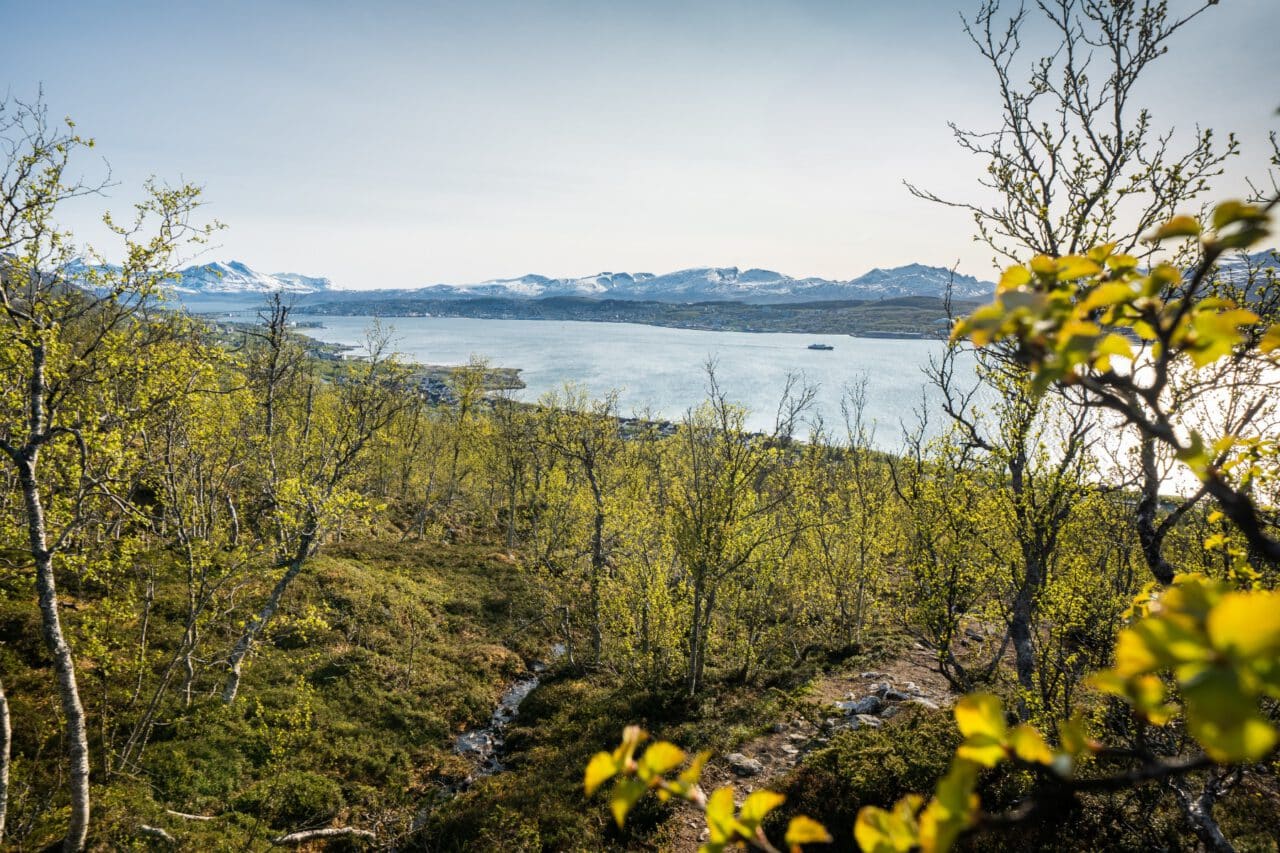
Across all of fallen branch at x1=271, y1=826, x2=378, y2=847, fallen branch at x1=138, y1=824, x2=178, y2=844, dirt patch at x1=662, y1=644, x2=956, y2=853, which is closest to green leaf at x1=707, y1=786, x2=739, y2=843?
dirt patch at x1=662, y1=644, x2=956, y2=853

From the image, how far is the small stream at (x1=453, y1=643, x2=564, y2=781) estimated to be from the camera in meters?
16.4

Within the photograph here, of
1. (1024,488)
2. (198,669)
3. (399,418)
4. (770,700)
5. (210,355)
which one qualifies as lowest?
(770,700)

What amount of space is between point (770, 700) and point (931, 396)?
97980 mm

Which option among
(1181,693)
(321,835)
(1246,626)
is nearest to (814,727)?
(321,835)

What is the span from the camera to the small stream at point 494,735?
1641 centimetres

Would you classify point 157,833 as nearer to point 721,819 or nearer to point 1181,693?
point 721,819

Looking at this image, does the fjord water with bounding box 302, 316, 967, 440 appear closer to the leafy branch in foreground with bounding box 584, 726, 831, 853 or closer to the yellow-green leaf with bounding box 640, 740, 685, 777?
the leafy branch in foreground with bounding box 584, 726, 831, 853

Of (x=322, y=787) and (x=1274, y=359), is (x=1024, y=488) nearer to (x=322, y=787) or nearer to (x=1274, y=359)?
(x=1274, y=359)

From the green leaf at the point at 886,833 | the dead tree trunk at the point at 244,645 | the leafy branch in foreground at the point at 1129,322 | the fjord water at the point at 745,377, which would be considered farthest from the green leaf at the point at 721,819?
the fjord water at the point at 745,377

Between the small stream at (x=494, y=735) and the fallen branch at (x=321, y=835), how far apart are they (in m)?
3.43

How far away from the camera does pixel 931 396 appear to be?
100750 millimetres

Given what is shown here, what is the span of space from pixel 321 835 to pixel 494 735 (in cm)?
629

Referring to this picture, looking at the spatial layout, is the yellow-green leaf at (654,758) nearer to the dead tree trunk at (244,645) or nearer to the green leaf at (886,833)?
the green leaf at (886,833)

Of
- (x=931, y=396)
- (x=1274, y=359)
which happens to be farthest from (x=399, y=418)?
(x=931, y=396)
